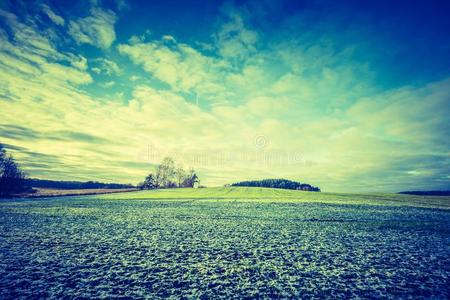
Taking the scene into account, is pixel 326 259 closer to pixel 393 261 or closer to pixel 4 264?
pixel 393 261

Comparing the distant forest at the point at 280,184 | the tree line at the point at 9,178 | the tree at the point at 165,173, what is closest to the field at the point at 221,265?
the tree line at the point at 9,178

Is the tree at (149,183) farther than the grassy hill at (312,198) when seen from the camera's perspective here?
Yes

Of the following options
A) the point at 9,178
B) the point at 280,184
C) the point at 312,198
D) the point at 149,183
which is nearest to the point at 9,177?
the point at 9,178

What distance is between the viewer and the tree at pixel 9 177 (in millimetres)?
62341

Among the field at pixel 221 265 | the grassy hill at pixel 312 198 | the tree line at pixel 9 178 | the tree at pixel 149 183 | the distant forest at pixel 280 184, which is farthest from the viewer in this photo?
the distant forest at pixel 280 184

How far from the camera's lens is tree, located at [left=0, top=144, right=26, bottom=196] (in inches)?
2454

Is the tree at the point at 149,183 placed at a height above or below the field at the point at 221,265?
above

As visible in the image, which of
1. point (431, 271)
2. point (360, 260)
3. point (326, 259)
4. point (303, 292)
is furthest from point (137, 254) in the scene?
point (431, 271)

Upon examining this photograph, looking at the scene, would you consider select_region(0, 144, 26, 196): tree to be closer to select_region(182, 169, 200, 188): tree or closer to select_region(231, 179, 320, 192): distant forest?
select_region(182, 169, 200, 188): tree

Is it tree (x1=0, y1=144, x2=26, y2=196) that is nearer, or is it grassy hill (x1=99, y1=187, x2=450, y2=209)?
grassy hill (x1=99, y1=187, x2=450, y2=209)

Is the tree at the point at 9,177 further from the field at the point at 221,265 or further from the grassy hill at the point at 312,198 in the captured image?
the field at the point at 221,265

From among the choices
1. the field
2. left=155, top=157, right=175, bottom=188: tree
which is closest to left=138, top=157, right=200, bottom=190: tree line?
left=155, top=157, right=175, bottom=188: tree

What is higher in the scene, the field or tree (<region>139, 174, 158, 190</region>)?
tree (<region>139, 174, 158, 190</region>)

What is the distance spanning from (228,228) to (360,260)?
8.98 metres
